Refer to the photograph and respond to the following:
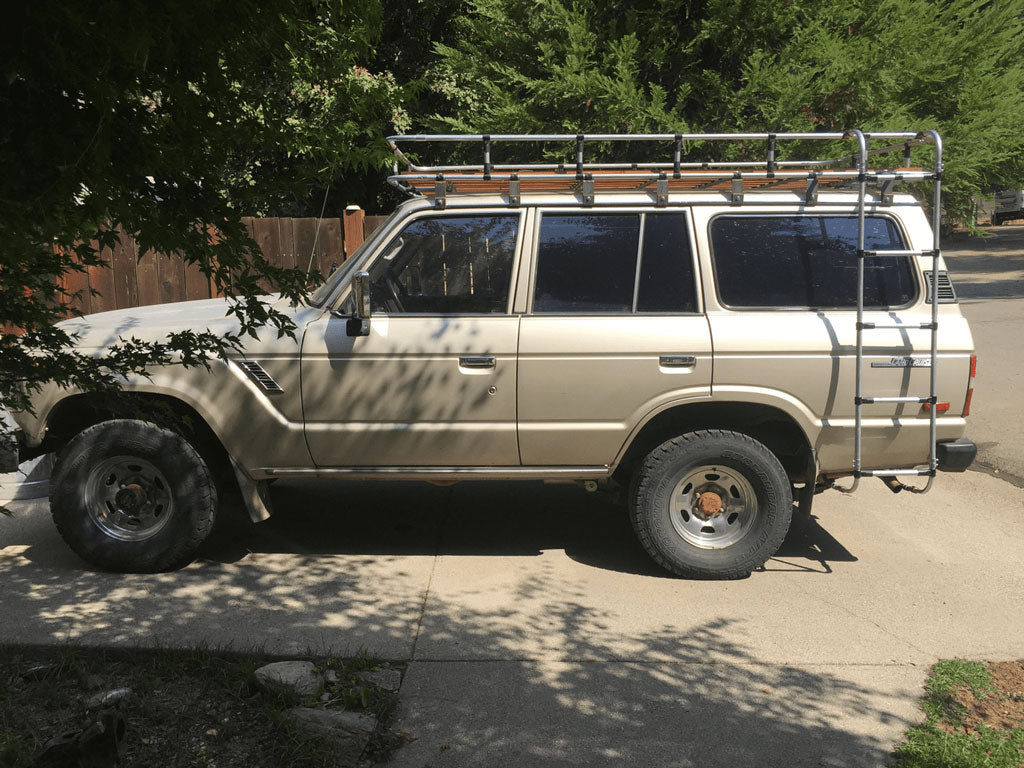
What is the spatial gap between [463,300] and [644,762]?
9.07ft

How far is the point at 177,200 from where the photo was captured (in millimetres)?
2451

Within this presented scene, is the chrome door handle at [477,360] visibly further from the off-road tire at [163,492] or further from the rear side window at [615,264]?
the off-road tire at [163,492]

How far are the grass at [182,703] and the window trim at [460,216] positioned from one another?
194 cm

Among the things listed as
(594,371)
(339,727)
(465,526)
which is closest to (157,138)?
(339,727)

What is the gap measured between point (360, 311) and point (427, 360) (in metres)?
0.45

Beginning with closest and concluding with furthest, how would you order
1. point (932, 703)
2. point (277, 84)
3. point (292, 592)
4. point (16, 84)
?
point (16, 84)
point (277, 84)
point (932, 703)
point (292, 592)

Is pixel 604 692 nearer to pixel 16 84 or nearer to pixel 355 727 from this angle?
pixel 355 727

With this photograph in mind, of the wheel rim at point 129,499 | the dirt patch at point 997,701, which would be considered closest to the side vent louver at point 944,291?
the dirt patch at point 997,701

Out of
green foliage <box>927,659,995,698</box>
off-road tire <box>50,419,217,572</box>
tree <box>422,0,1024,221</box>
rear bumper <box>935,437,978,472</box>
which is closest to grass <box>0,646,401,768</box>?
off-road tire <box>50,419,217,572</box>

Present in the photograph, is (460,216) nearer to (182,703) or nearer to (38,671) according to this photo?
(182,703)

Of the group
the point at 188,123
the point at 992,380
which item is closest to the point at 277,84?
the point at 188,123

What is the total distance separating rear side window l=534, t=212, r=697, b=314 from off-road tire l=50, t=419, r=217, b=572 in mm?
2179

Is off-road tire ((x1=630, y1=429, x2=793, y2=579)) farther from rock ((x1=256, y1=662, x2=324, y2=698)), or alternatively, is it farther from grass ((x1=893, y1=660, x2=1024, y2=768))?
rock ((x1=256, y1=662, x2=324, y2=698))

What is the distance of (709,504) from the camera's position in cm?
554
